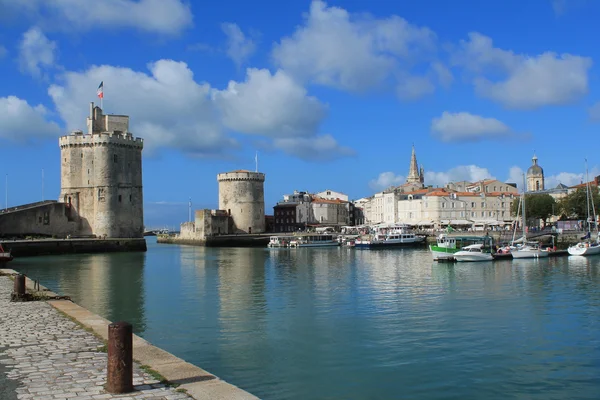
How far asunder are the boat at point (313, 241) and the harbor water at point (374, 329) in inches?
1479

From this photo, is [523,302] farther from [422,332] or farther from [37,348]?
[37,348]

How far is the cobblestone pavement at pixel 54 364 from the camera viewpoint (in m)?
7.27

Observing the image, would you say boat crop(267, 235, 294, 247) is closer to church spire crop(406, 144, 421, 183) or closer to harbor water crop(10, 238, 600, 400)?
harbor water crop(10, 238, 600, 400)

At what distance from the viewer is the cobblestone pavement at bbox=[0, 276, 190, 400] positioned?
727cm

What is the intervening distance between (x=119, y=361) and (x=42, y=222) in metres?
52.1

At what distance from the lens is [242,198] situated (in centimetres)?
7600

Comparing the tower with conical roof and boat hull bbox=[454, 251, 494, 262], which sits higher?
the tower with conical roof

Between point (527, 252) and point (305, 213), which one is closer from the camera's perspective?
point (527, 252)

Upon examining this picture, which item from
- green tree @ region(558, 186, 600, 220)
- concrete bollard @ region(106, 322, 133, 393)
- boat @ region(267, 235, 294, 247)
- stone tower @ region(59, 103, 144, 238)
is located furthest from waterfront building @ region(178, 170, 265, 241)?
concrete bollard @ region(106, 322, 133, 393)

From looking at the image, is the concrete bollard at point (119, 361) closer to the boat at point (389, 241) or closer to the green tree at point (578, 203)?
the boat at point (389, 241)

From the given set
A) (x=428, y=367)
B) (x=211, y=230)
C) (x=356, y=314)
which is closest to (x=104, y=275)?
(x=356, y=314)

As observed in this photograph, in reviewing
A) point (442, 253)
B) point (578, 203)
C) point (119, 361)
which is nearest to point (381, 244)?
point (442, 253)

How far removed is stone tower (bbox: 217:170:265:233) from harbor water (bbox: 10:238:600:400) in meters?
44.7

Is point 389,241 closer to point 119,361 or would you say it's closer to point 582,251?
point 582,251
